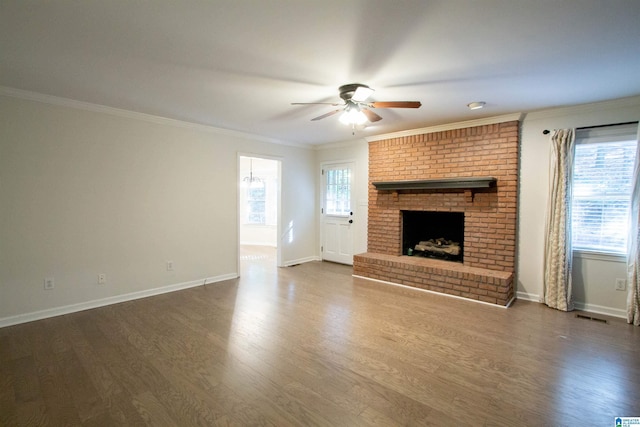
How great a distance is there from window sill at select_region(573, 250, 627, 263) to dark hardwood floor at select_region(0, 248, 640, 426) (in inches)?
28.1

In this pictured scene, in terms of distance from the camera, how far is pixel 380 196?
540 cm

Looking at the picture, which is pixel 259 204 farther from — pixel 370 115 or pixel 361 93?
pixel 361 93

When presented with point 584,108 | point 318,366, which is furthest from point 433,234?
point 318,366

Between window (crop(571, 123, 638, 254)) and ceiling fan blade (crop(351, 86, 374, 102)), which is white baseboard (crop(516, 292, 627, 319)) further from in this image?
ceiling fan blade (crop(351, 86, 374, 102))

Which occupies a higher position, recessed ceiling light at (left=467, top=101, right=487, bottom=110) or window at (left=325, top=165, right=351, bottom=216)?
recessed ceiling light at (left=467, top=101, right=487, bottom=110)

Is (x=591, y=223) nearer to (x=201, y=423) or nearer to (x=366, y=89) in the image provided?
(x=366, y=89)

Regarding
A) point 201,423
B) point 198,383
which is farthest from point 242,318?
point 201,423

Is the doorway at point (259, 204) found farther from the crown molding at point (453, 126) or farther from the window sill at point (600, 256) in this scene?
the window sill at point (600, 256)

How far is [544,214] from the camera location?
388cm

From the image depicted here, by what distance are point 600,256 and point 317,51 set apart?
4.02 m

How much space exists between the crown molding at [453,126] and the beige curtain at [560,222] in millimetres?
555

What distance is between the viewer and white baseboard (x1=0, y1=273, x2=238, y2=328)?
321cm

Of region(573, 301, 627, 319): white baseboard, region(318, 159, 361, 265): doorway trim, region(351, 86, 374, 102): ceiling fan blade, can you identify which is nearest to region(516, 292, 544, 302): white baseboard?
region(573, 301, 627, 319): white baseboard

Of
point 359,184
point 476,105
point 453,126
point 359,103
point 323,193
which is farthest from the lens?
point 323,193
